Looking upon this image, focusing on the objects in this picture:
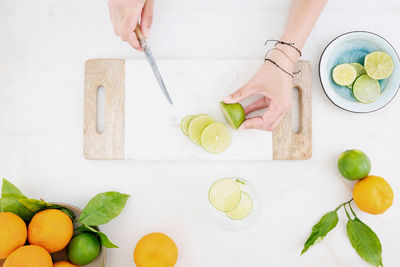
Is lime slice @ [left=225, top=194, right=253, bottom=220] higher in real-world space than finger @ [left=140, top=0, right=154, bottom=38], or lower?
lower

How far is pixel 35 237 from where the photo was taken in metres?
0.89

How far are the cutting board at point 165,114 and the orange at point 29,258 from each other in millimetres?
338

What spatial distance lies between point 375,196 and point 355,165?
4.4 inches

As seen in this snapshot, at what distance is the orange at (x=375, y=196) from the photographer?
102 cm

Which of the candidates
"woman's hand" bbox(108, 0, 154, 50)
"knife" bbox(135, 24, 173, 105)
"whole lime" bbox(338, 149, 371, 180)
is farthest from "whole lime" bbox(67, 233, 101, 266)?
"whole lime" bbox(338, 149, 371, 180)

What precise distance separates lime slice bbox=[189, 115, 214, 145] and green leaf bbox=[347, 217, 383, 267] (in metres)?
0.59

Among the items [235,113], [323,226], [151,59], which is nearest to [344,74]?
[235,113]

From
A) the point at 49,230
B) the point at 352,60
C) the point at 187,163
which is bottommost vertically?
the point at 49,230

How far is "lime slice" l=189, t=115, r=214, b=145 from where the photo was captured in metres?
1.04

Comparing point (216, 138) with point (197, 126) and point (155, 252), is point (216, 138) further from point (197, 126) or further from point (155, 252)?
point (155, 252)

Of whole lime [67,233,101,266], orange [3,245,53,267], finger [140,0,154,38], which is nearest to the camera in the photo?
orange [3,245,53,267]

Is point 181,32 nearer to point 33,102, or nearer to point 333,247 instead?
point 33,102

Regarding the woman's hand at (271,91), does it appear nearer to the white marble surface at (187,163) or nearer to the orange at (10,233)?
the white marble surface at (187,163)

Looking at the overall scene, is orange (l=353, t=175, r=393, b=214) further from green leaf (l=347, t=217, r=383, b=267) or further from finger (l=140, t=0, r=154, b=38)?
finger (l=140, t=0, r=154, b=38)
